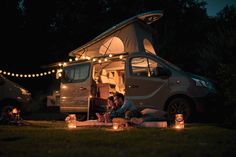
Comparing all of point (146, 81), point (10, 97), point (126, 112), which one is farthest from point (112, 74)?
point (126, 112)

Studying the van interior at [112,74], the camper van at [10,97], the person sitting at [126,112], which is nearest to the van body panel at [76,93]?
the van interior at [112,74]

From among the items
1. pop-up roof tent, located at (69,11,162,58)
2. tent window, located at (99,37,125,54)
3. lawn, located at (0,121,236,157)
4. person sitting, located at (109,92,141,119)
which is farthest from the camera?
tent window, located at (99,37,125,54)

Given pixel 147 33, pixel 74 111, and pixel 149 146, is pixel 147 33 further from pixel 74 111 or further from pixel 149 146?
pixel 149 146

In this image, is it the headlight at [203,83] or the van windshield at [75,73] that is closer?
the headlight at [203,83]

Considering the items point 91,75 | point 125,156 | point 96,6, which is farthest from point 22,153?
point 96,6

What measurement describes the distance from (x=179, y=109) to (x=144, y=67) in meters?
1.69

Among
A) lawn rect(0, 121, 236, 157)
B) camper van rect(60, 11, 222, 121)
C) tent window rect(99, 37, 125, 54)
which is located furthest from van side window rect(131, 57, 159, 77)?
lawn rect(0, 121, 236, 157)

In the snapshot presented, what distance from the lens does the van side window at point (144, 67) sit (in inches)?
484

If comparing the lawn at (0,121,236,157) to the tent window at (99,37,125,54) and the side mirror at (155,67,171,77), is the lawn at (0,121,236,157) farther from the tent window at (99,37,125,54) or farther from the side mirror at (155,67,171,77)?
the tent window at (99,37,125,54)

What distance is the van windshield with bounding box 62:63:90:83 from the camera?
14.2 meters

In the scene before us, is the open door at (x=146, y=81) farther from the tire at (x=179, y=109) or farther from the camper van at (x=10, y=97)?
the camper van at (x=10, y=97)

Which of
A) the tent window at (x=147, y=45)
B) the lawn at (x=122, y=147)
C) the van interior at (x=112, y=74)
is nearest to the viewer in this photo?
the lawn at (x=122, y=147)

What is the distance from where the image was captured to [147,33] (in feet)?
55.5

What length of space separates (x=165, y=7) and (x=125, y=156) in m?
30.0
